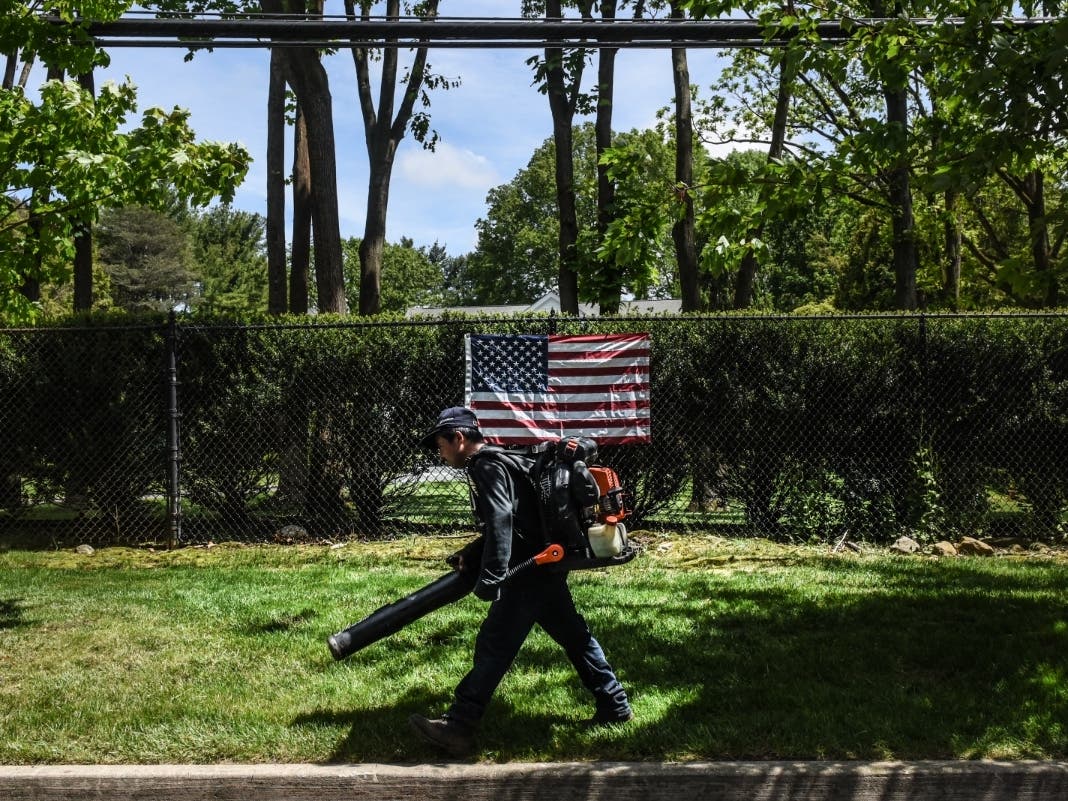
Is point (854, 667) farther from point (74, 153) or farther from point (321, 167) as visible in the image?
point (321, 167)

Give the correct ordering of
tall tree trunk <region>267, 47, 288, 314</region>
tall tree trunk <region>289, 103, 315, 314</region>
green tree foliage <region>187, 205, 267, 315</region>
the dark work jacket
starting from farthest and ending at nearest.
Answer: green tree foliage <region>187, 205, 267, 315</region> < tall tree trunk <region>267, 47, 288, 314</region> < tall tree trunk <region>289, 103, 315, 314</region> < the dark work jacket

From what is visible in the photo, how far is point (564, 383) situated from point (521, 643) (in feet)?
19.0

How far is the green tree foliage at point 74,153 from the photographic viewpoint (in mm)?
7980

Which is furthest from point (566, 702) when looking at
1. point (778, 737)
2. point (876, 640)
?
point (876, 640)

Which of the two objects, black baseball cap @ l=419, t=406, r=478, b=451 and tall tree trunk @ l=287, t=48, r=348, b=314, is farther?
tall tree trunk @ l=287, t=48, r=348, b=314

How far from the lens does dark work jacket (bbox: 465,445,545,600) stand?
15.2 ft

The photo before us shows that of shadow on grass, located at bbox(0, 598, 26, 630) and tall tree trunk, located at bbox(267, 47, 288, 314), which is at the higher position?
tall tree trunk, located at bbox(267, 47, 288, 314)

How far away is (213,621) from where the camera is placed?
729 cm

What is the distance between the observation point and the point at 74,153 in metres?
8.05

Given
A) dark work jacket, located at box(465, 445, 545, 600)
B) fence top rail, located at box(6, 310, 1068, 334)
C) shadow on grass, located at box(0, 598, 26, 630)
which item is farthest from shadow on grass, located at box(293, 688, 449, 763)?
fence top rail, located at box(6, 310, 1068, 334)

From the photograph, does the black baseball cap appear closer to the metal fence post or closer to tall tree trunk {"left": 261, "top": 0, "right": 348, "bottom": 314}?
the metal fence post

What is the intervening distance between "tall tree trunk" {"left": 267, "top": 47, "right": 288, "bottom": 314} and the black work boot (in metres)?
13.8

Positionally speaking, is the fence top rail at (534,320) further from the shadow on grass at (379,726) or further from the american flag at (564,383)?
the shadow on grass at (379,726)

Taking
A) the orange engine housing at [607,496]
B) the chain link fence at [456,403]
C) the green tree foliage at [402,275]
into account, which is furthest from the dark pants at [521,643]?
the green tree foliage at [402,275]
